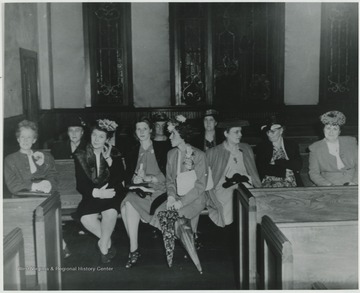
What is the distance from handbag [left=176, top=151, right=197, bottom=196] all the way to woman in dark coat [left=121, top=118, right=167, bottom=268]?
7.3 inches

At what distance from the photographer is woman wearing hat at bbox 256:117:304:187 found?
408 centimetres

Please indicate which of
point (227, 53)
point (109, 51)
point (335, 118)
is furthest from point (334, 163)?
point (109, 51)

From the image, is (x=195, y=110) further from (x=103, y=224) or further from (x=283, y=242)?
(x=283, y=242)

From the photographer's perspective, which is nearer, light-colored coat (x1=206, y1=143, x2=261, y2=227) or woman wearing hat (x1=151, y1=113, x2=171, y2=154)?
light-colored coat (x1=206, y1=143, x2=261, y2=227)

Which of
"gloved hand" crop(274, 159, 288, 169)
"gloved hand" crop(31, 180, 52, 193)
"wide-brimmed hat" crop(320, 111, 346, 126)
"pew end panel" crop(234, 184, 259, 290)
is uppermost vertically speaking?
"wide-brimmed hat" crop(320, 111, 346, 126)

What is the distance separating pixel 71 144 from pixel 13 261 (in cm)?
244

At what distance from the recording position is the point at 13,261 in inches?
86.3

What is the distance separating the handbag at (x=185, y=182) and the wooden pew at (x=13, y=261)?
1.73 meters

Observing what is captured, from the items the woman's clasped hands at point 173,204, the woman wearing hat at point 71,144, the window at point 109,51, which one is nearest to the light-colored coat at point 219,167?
the woman's clasped hands at point 173,204

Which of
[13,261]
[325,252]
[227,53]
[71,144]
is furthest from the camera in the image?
[227,53]

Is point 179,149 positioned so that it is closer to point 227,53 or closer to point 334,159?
point 334,159

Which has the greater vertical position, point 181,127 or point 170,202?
point 181,127

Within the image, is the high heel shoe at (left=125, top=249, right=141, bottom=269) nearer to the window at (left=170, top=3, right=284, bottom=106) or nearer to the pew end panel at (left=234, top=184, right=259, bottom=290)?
the pew end panel at (left=234, top=184, right=259, bottom=290)

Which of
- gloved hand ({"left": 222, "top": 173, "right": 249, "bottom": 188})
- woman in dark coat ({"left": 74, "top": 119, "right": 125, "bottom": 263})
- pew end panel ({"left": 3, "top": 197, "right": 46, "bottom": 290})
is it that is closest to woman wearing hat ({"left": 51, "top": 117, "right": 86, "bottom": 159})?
woman in dark coat ({"left": 74, "top": 119, "right": 125, "bottom": 263})
